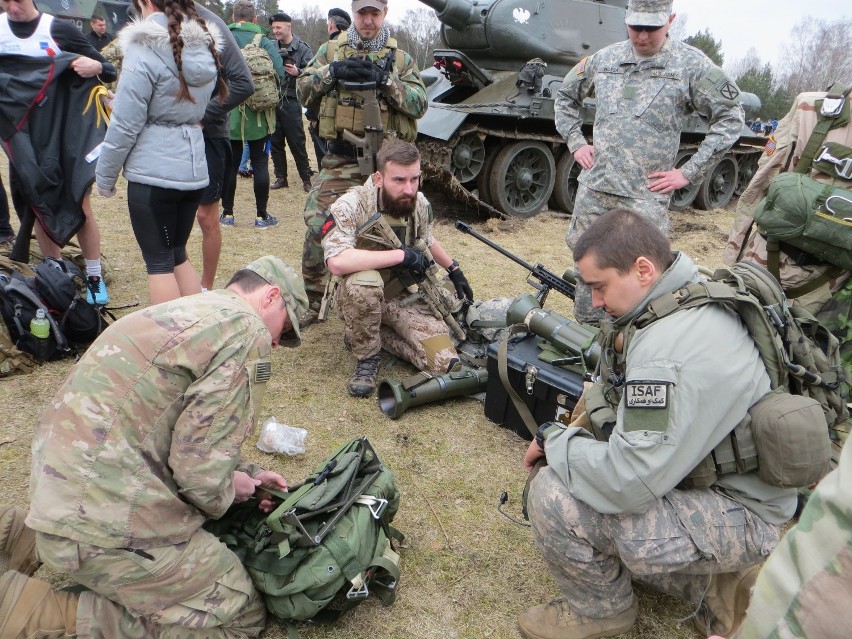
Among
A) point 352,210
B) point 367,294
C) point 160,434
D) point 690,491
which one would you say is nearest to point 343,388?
point 367,294

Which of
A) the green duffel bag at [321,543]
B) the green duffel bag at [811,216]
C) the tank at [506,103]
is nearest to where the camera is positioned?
the green duffel bag at [321,543]

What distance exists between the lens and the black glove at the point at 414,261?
3848mm

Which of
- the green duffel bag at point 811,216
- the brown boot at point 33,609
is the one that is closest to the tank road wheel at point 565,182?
the green duffel bag at point 811,216

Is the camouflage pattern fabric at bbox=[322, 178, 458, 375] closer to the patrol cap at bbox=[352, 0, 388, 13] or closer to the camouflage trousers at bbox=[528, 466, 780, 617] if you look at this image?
the patrol cap at bbox=[352, 0, 388, 13]

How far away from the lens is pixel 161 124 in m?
3.40

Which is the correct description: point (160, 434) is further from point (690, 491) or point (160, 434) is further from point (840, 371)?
point (840, 371)

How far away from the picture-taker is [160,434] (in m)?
1.92

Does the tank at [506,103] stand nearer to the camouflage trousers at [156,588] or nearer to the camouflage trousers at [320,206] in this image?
the camouflage trousers at [320,206]

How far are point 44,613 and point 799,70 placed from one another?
53.1m

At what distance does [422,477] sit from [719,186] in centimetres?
948

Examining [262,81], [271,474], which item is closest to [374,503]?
[271,474]

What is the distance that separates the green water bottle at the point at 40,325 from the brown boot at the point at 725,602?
3.73m

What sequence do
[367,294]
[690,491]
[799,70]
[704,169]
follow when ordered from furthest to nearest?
[799,70]
[704,169]
[367,294]
[690,491]

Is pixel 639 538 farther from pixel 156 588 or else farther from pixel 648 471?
pixel 156 588
